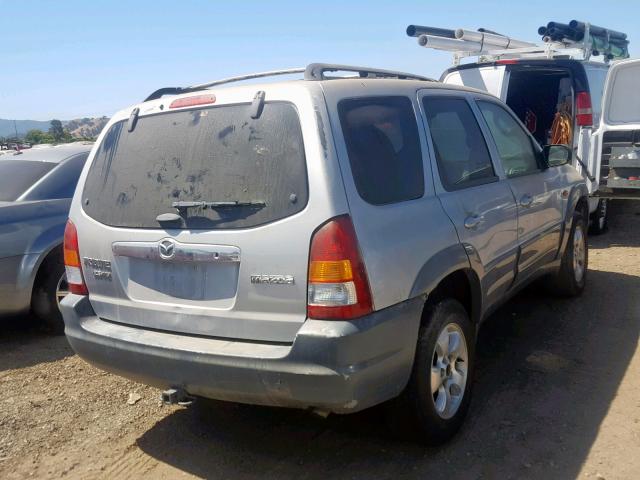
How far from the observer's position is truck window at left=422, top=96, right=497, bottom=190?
141 inches

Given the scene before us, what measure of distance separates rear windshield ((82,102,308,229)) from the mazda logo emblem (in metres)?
0.11

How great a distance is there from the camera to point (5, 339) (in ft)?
17.6

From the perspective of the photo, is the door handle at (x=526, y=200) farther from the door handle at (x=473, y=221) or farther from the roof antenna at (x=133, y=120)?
the roof antenna at (x=133, y=120)

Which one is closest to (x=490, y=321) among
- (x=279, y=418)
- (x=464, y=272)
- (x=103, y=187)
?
(x=464, y=272)

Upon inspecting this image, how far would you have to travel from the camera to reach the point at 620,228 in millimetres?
9164

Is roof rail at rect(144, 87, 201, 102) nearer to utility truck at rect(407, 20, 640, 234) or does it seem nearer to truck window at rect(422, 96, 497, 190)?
truck window at rect(422, 96, 497, 190)

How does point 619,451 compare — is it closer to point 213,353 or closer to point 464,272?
point 464,272

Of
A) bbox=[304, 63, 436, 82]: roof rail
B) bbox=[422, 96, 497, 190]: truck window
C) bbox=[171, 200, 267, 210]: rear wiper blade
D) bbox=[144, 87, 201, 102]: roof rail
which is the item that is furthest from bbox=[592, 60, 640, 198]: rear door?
bbox=[171, 200, 267, 210]: rear wiper blade

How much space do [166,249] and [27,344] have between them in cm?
290

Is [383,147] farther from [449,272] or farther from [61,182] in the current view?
[61,182]

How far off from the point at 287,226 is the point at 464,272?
1.25 m

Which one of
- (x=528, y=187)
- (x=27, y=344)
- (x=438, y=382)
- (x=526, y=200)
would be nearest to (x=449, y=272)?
(x=438, y=382)

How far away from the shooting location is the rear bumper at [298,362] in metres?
2.69

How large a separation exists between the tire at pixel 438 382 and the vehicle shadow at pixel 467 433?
145mm
